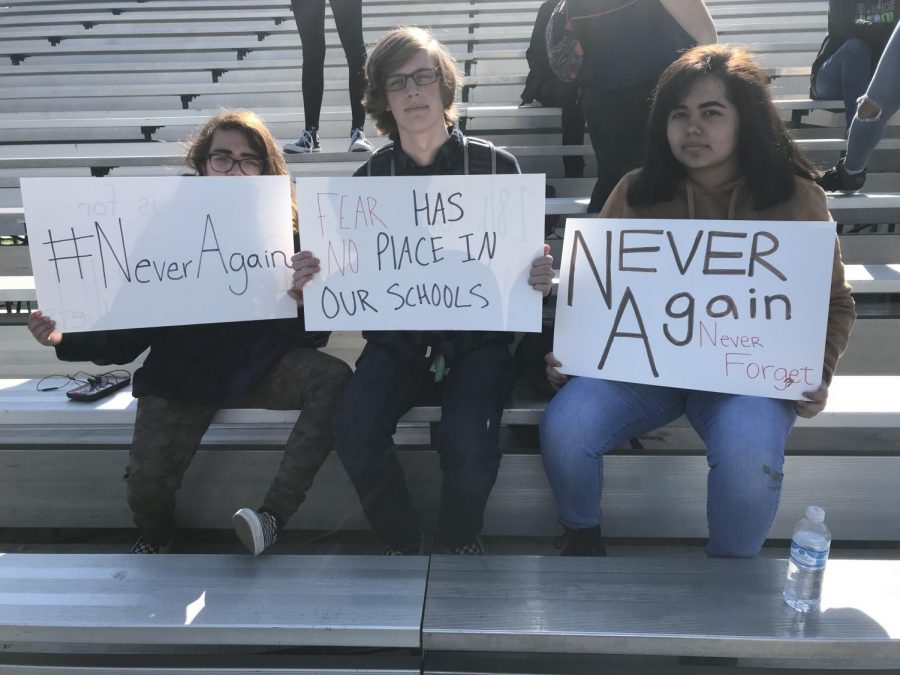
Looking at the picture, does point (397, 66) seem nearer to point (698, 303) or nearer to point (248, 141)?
point (248, 141)

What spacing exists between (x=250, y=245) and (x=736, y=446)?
4.36 feet

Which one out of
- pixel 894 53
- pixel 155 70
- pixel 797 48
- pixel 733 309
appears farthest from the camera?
pixel 155 70

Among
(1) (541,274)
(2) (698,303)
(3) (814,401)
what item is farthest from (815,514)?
(1) (541,274)

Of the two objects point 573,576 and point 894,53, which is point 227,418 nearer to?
point 573,576

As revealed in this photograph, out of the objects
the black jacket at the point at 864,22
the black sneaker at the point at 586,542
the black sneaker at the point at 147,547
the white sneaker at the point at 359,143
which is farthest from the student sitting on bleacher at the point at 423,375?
the black jacket at the point at 864,22

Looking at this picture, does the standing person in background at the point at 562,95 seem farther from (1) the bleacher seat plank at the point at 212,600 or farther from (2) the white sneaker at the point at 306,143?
(1) the bleacher seat plank at the point at 212,600

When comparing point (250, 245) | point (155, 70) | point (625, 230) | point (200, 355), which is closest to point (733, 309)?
point (625, 230)

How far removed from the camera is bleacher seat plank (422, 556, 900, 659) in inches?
49.8

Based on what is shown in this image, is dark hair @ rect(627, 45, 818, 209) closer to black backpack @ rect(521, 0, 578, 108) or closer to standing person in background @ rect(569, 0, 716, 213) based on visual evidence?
standing person in background @ rect(569, 0, 716, 213)

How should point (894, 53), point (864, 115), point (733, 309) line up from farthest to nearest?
point (864, 115) → point (894, 53) → point (733, 309)

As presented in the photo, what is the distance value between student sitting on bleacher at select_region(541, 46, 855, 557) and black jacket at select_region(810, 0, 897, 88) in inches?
67.6

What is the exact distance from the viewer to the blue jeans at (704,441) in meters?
1.42

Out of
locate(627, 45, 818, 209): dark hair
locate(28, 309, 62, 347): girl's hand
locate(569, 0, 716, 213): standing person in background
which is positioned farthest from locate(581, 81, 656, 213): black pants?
locate(28, 309, 62, 347): girl's hand

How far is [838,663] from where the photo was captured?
1416 millimetres
